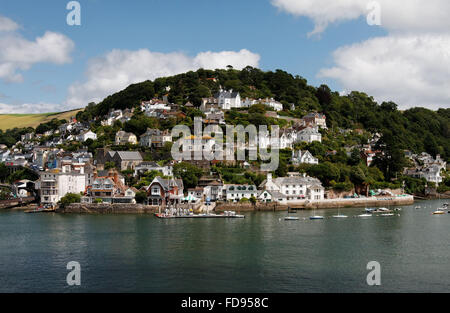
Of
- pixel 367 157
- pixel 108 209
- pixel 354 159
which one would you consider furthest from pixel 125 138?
pixel 367 157

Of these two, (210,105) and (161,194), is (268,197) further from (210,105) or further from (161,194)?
(210,105)

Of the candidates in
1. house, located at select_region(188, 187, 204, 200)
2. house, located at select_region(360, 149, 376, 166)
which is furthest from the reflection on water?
house, located at select_region(360, 149, 376, 166)

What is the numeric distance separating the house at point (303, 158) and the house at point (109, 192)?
19.0 meters

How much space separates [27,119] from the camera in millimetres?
106938

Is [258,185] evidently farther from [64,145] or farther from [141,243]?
[64,145]

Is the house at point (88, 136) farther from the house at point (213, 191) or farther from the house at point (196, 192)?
the house at point (213, 191)

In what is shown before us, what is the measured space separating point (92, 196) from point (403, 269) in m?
30.3

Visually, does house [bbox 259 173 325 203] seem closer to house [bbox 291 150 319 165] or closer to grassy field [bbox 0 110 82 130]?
house [bbox 291 150 319 165]

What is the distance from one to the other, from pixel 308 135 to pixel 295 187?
16984 mm

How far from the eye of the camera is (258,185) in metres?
44.5

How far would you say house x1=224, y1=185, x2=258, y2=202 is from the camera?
41.5m

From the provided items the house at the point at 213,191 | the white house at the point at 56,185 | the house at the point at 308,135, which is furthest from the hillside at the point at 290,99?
the house at the point at 213,191
